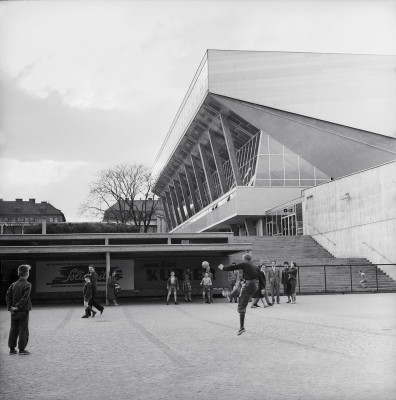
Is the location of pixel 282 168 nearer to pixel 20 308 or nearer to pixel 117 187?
pixel 117 187

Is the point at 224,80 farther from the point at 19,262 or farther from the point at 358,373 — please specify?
the point at 358,373

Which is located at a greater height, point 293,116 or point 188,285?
point 293,116

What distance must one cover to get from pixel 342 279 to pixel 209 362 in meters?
24.7

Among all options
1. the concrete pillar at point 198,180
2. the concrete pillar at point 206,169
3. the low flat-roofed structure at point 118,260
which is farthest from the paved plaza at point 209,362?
the concrete pillar at point 198,180

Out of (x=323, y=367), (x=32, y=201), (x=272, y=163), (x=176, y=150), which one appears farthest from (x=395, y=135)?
(x=32, y=201)

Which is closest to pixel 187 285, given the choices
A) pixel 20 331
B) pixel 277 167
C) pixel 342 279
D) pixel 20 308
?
pixel 342 279

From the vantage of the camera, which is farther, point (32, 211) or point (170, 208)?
point (32, 211)

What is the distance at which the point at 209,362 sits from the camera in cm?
837

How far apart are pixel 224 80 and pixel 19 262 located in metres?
30.4

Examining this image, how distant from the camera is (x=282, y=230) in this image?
50250mm

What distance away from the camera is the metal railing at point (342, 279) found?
30.5m

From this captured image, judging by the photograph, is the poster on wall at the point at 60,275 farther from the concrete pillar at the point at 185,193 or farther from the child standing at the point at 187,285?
the concrete pillar at the point at 185,193

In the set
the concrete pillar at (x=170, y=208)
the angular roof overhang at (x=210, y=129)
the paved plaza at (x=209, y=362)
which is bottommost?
the paved plaza at (x=209, y=362)

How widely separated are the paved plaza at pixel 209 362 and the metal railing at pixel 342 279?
15.8 meters
